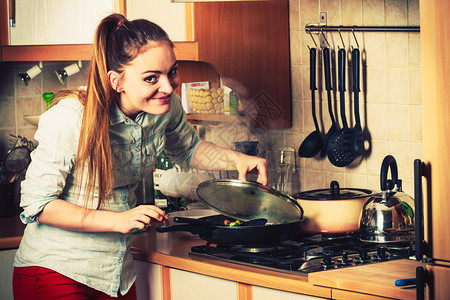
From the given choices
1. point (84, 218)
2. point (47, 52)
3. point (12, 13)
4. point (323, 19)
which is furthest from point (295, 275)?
point (12, 13)

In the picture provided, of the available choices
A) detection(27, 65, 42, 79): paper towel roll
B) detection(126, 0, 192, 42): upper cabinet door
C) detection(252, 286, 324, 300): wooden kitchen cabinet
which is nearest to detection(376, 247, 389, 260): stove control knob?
detection(252, 286, 324, 300): wooden kitchen cabinet

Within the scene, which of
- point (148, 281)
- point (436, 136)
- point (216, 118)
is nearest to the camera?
point (436, 136)

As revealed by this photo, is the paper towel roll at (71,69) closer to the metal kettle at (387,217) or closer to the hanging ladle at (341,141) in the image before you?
the hanging ladle at (341,141)

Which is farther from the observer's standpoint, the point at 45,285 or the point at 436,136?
the point at 45,285

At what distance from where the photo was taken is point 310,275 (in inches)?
69.4

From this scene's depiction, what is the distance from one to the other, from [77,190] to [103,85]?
0.29 m

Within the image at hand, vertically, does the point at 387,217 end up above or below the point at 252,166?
below

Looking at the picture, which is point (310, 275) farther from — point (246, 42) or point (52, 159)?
point (246, 42)

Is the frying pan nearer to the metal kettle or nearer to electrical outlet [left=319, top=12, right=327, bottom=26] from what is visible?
the metal kettle

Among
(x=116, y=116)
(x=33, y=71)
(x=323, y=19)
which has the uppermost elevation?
(x=323, y=19)

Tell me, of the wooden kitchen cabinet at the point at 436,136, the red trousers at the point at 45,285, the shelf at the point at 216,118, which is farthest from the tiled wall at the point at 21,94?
the wooden kitchen cabinet at the point at 436,136

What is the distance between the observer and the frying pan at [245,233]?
2008 mm

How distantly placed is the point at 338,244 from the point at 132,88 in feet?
2.44

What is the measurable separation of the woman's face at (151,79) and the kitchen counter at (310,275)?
46cm
